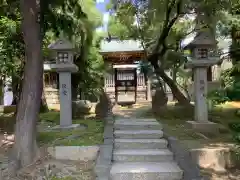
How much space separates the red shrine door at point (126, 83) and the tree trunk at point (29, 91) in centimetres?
987

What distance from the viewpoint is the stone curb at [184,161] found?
19.4 feet

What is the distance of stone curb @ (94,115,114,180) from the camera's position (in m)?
6.03

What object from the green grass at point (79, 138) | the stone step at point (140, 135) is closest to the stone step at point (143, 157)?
the green grass at point (79, 138)

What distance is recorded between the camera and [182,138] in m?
8.30

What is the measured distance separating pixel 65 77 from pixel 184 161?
4.48 meters

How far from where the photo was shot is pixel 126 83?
1681 centimetres

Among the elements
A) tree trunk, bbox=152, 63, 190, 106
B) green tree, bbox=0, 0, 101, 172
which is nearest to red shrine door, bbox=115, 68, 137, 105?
tree trunk, bbox=152, 63, 190, 106

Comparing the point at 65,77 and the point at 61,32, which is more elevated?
the point at 61,32

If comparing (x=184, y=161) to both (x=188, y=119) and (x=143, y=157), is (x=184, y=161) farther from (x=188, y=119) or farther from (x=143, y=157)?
(x=188, y=119)

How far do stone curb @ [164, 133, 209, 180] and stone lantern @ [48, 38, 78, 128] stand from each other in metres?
3.14

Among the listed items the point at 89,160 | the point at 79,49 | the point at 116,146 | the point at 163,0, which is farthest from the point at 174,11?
the point at 89,160

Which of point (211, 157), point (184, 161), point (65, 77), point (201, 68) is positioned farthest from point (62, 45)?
point (211, 157)

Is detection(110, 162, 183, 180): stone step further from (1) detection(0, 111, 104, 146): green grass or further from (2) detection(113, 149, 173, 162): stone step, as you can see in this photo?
(1) detection(0, 111, 104, 146): green grass

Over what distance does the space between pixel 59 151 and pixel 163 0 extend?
622 cm
